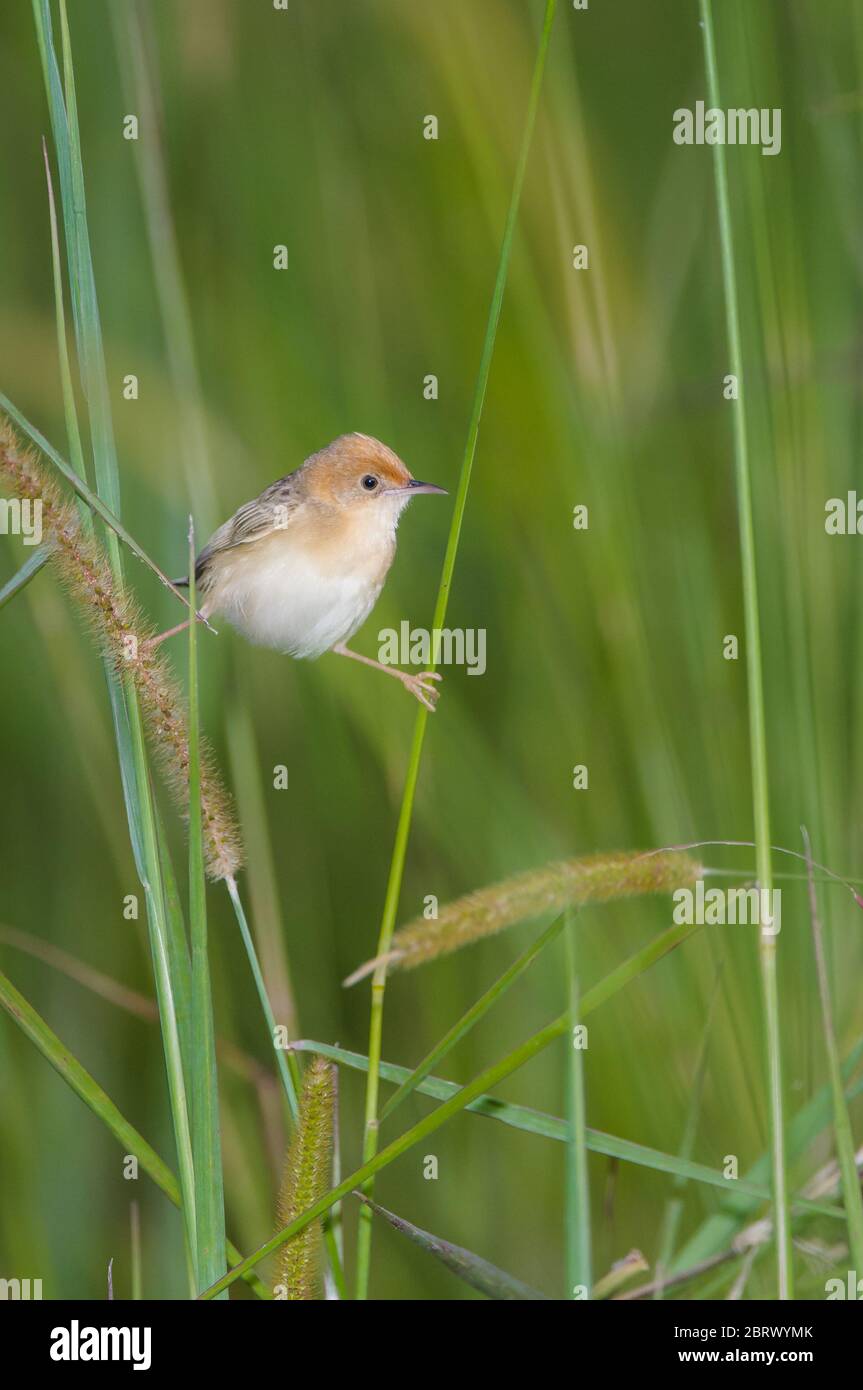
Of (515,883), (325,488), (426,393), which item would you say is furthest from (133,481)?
(515,883)

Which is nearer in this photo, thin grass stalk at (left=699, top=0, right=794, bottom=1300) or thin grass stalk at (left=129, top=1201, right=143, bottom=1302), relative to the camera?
thin grass stalk at (left=699, top=0, right=794, bottom=1300)

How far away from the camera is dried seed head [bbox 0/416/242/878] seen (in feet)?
6.04

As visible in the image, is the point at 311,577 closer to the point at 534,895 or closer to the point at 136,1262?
the point at 534,895

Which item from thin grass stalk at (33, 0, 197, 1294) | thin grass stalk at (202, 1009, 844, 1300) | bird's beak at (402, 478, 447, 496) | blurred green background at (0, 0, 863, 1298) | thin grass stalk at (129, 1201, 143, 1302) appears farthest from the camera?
blurred green background at (0, 0, 863, 1298)

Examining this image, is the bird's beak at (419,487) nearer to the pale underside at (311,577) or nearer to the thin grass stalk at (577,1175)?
the pale underside at (311,577)

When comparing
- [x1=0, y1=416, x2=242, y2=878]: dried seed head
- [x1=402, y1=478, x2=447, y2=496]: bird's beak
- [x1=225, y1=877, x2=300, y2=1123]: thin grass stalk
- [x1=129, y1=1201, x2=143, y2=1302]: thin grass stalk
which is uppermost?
[x1=402, y1=478, x2=447, y2=496]: bird's beak

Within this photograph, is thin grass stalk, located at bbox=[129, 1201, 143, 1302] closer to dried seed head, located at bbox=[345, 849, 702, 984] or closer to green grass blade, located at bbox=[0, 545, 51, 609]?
dried seed head, located at bbox=[345, 849, 702, 984]

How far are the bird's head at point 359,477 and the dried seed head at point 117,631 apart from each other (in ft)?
3.72

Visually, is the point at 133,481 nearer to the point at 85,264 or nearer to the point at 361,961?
the point at 85,264

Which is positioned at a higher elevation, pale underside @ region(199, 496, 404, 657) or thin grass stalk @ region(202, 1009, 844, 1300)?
pale underside @ region(199, 496, 404, 657)

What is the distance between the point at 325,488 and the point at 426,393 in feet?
2.07

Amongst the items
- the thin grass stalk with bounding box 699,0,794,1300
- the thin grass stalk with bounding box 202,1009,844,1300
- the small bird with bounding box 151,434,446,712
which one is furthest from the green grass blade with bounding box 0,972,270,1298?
the small bird with bounding box 151,434,446,712

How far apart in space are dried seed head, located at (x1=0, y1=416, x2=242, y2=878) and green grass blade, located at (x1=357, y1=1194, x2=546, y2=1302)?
611 millimetres

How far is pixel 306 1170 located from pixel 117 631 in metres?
0.91
